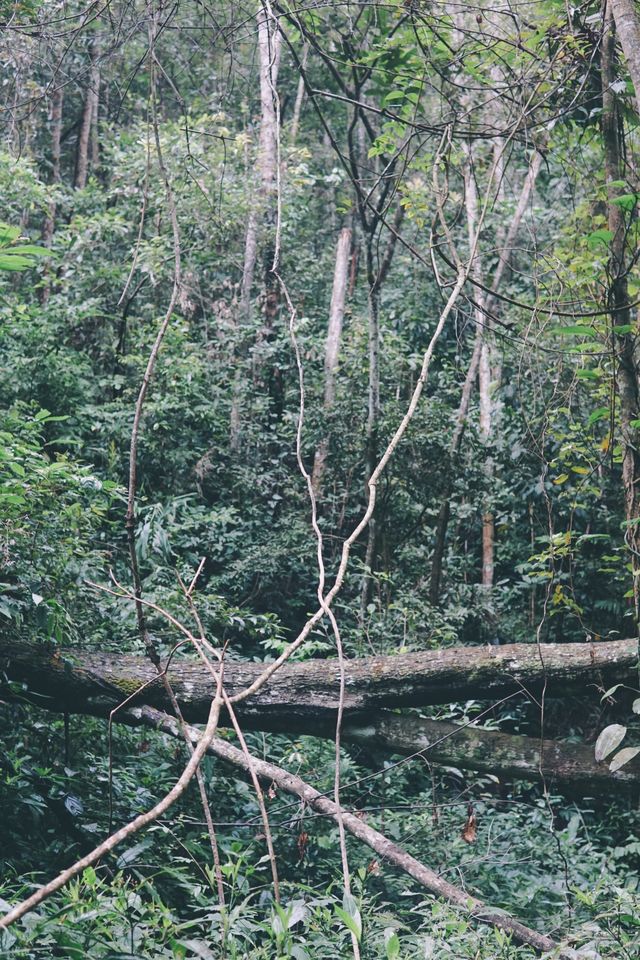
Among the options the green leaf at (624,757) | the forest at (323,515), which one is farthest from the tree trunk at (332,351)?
the green leaf at (624,757)

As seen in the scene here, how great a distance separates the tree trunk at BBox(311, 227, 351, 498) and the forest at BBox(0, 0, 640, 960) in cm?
5

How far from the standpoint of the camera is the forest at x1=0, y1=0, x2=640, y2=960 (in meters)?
2.94

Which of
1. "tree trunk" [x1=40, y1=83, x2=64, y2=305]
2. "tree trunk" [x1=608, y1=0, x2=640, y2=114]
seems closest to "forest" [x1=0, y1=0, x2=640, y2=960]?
"tree trunk" [x1=608, y1=0, x2=640, y2=114]

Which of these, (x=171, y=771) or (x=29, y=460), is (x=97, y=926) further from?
(x=29, y=460)

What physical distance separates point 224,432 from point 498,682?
4.47 metres

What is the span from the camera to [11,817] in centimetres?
335

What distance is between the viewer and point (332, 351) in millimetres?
8195

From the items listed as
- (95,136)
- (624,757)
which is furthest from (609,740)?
(95,136)

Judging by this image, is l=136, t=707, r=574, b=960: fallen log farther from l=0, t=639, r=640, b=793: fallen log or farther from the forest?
l=0, t=639, r=640, b=793: fallen log

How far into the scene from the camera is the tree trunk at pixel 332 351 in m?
7.48

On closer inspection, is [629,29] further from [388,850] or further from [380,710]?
[380,710]

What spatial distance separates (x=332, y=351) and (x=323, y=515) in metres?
1.71

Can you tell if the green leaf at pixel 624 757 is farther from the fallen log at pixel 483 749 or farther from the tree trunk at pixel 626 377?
the fallen log at pixel 483 749

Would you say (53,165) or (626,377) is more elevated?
(53,165)
